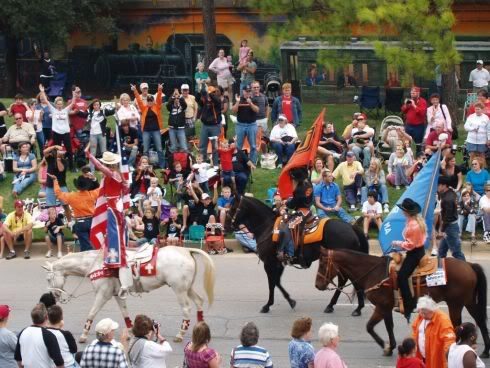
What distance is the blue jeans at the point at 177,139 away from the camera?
28.0 m

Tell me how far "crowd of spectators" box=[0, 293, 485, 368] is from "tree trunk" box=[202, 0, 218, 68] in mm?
20658

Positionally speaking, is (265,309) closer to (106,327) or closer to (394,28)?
(106,327)

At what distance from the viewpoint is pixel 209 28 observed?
34.5m

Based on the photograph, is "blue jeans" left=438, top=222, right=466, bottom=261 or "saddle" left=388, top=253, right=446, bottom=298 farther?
"blue jeans" left=438, top=222, right=466, bottom=261

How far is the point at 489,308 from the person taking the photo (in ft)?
64.8

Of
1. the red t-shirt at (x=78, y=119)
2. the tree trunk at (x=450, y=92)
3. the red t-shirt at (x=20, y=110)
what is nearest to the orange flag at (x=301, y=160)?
the red t-shirt at (x=78, y=119)

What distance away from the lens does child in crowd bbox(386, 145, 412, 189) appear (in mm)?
26375

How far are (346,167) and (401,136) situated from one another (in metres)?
2.02

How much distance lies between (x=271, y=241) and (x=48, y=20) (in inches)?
826

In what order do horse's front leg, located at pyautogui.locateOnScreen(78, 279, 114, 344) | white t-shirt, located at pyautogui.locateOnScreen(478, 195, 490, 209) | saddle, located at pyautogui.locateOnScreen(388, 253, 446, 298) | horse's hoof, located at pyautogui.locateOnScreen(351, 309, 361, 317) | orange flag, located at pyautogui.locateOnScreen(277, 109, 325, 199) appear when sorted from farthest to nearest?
white t-shirt, located at pyautogui.locateOnScreen(478, 195, 490, 209)
orange flag, located at pyautogui.locateOnScreen(277, 109, 325, 199)
horse's hoof, located at pyautogui.locateOnScreen(351, 309, 361, 317)
horse's front leg, located at pyautogui.locateOnScreen(78, 279, 114, 344)
saddle, located at pyautogui.locateOnScreen(388, 253, 446, 298)

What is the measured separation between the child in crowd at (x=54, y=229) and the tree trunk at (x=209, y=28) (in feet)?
36.3

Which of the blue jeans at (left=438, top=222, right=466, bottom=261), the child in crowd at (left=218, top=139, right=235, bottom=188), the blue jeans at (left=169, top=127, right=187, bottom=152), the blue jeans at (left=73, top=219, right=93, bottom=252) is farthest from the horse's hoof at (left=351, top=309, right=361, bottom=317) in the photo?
the blue jeans at (left=169, top=127, right=187, bottom=152)

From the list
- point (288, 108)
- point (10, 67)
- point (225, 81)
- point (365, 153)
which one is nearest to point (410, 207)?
point (365, 153)

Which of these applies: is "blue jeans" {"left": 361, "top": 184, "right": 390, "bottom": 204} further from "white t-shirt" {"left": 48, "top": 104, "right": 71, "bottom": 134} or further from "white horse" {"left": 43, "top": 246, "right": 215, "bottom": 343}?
"white horse" {"left": 43, "top": 246, "right": 215, "bottom": 343}
